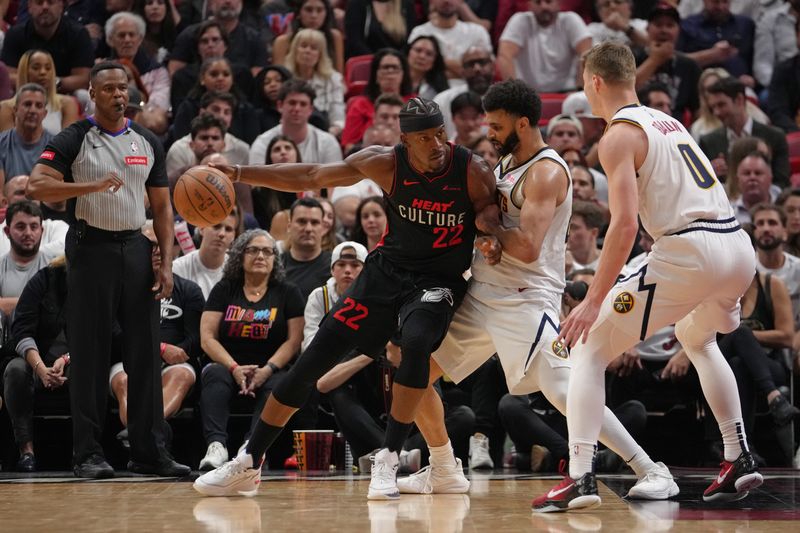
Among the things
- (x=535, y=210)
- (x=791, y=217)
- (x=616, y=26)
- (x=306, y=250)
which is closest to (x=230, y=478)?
(x=535, y=210)

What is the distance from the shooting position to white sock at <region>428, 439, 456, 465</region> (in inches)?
227

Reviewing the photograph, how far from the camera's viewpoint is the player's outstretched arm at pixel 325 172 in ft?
18.0

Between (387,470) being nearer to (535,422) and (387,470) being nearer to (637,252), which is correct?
(535,422)

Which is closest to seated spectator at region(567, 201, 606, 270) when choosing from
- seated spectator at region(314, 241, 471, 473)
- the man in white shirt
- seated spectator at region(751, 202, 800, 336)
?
seated spectator at region(751, 202, 800, 336)

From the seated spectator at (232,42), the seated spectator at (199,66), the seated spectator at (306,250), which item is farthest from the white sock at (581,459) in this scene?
the seated spectator at (232,42)

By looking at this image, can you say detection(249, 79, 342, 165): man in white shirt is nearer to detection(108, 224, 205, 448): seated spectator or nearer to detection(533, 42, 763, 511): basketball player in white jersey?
detection(108, 224, 205, 448): seated spectator

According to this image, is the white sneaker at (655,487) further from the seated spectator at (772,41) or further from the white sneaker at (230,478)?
the seated spectator at (772,41)

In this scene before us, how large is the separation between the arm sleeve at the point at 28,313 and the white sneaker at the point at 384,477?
333 centimetres

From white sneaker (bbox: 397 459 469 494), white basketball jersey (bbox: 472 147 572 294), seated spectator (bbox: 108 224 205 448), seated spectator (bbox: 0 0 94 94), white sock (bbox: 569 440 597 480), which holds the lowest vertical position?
white sneaker (bbox: 397 459 469 494)

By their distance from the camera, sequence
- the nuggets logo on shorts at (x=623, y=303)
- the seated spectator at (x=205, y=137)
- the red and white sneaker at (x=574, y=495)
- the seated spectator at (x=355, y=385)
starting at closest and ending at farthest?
1. the red and white sneaker at (x=574, y=495)
2. the nuggets logo on shorts at (x=623, y=303)
3. the seated spectator at (x=355, y=385)
4. the seated spectator at (x=205, y=137)

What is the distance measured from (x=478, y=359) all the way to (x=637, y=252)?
3.86 m

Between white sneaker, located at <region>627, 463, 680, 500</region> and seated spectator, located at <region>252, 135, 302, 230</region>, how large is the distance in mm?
4817

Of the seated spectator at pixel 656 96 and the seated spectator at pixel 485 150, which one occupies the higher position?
the seated spectator at pixel 656 96

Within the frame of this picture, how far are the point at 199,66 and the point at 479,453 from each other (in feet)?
18.9
